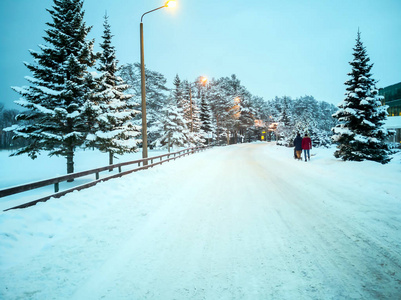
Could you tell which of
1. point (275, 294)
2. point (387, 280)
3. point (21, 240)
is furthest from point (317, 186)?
point (21, 240)

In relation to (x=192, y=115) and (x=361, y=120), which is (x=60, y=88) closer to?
(x=361, y=120)

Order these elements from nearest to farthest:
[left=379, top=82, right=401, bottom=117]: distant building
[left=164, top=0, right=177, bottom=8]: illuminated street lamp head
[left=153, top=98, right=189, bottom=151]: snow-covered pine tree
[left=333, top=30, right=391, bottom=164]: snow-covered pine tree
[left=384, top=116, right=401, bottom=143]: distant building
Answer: [left=164, top=0, right=177, bottom=8]: illuminated street lamp head
[left=333, top=30, right=391, bottom=164]: snow-covered pine tree
[left=153, top=98, right=189, bottom=151]: snow-covered pine tree
[left=384, top=116, right=401, bottom=143]: distant building
[left=379, top=82, right=401, bottom=117]: distant building

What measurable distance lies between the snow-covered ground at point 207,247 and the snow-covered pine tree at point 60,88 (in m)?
7.62

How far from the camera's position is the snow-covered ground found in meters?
2.46

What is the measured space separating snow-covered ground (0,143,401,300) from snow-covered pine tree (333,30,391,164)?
7.49 m

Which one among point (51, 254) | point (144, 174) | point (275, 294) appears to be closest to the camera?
point (275, 294)

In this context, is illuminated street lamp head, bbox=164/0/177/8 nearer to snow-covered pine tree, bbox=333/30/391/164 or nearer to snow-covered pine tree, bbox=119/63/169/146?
snow-covered pine tree, bbox=333/30/391/164

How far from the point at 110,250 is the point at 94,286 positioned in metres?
0.87

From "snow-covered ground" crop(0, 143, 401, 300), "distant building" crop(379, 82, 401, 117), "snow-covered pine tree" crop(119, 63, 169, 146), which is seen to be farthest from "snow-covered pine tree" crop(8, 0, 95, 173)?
"distant building" crop(379, 82, 401, 117)

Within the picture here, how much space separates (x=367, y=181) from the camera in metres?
7.33

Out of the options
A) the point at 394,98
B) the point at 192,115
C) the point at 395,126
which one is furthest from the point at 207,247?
the point at 394,98

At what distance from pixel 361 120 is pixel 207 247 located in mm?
14260

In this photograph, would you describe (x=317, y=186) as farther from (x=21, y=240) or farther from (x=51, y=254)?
(x=21, y=240)

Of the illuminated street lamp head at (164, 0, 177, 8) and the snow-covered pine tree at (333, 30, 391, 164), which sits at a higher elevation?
the illuminated street lamp head at (164, 0, 177, 8)
